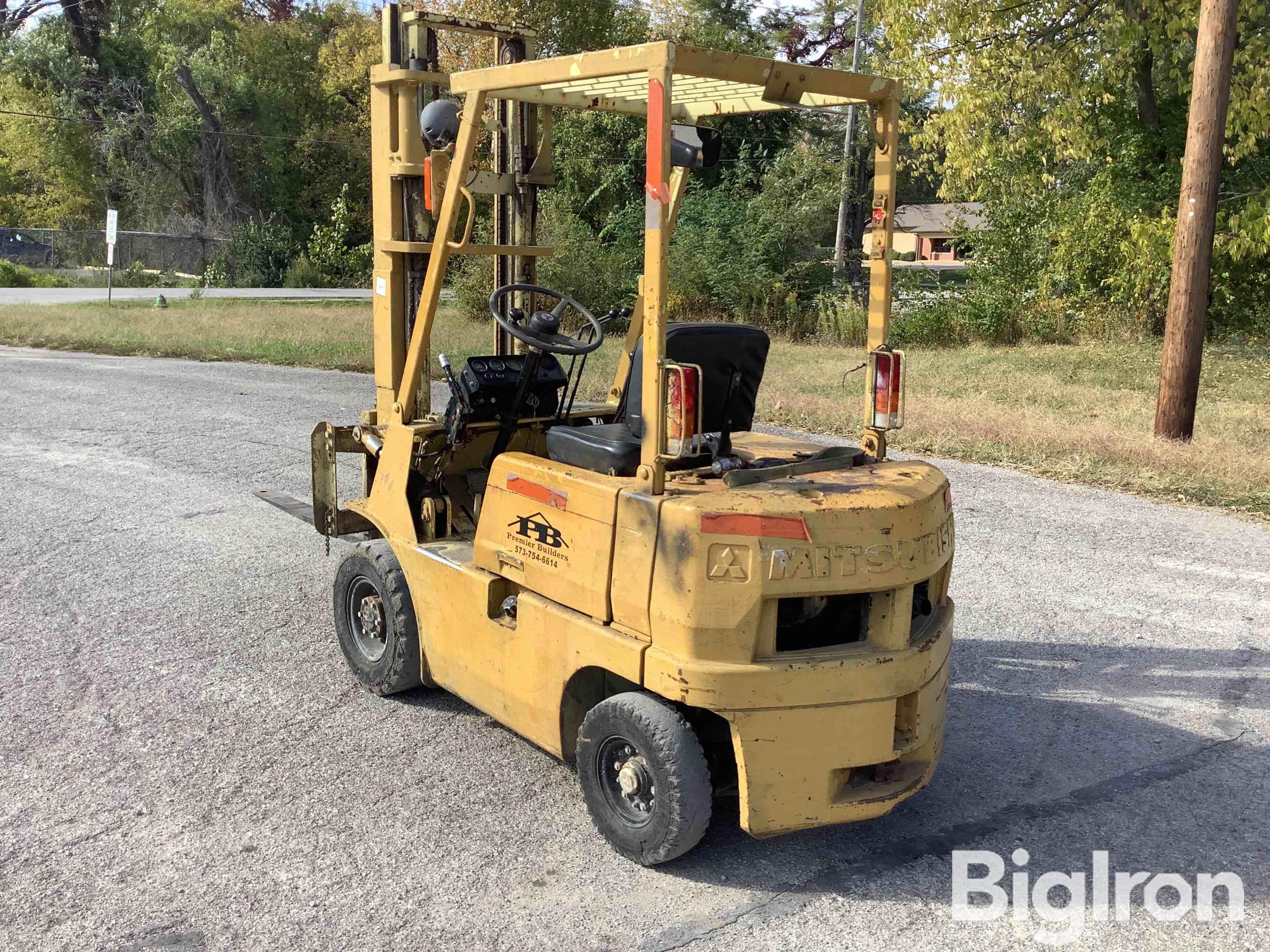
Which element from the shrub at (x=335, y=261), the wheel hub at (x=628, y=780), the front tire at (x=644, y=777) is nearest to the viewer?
the front tire at (x=644, y=777)

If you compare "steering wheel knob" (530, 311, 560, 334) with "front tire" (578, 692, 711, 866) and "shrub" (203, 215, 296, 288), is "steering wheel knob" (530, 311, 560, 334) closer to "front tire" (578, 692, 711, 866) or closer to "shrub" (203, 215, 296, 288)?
"front tire" (578, 692, 711, 866)

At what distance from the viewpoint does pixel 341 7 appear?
2013 inches

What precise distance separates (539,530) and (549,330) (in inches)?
37.0

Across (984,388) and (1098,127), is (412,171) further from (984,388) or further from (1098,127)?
(1098,127)

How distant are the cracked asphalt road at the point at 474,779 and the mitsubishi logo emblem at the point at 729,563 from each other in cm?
105

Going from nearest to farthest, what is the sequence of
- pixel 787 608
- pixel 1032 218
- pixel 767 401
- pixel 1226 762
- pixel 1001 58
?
pixel 787 608 < pixel 1226 762 < pixel 767 401 < pixel 1001 58 < pixel 1032 218

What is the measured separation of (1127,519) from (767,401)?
539 centimetres

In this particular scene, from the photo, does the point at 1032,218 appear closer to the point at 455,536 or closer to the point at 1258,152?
the point at 1258,152

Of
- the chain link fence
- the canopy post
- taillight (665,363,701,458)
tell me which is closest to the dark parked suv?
the chain link fence

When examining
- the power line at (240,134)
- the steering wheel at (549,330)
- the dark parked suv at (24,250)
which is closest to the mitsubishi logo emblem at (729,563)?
the steering wheel at (549,330)

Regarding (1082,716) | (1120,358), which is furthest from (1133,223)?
(1082,716)

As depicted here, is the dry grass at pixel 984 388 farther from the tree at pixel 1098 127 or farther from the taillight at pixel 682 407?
the taillight at pixel 682 407

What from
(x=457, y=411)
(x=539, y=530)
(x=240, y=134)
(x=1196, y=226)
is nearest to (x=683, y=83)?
(x=457, y=411)

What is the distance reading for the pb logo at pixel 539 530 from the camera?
4.02 meters
